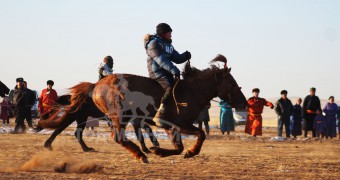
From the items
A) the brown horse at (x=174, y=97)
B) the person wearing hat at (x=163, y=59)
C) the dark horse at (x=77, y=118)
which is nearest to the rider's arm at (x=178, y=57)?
the person wearing hat at (x=163, y=59)

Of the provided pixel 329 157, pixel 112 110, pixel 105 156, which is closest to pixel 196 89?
pixel 112 110

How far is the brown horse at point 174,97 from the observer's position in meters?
11.1

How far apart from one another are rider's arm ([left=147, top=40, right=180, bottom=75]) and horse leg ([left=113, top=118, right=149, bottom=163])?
→ 1.15 metres

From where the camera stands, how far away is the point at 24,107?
24156 millimetres

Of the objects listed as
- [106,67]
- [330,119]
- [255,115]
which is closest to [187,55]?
[106,67]

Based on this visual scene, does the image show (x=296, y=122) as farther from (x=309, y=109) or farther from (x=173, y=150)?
(x=173, y=150)

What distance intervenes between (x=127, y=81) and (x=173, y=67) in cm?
77

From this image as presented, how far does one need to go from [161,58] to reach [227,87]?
1225mm

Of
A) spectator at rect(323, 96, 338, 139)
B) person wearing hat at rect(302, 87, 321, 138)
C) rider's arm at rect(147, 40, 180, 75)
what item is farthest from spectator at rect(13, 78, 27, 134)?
rider's arm at rect(147, 40, 180, 75)

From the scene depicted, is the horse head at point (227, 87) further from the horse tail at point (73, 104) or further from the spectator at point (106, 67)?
the spectator at point (106, 67)

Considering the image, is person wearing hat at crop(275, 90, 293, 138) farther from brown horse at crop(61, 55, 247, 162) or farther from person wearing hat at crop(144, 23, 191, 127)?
person wearing hat at crop(144, 23, 191, 127)

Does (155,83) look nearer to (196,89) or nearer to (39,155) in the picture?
(196,89)

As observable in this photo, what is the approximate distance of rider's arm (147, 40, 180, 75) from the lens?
11.2 m

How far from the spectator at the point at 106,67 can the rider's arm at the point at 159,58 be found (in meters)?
3.49
